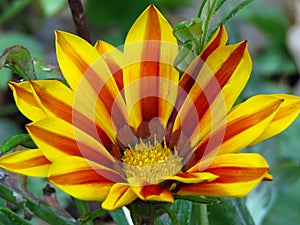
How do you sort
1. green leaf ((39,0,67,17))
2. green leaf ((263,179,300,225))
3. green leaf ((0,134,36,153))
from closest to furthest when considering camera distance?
green leaf ((0,134,36,153)), green leaf ((263,179,300,225)), green leaf ((39,0,67,17))

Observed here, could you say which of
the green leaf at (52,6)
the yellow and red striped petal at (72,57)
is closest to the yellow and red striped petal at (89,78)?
the yellow and red striped petal at (72,57)

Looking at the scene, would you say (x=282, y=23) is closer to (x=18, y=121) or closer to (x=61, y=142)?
(x=18, y=121)

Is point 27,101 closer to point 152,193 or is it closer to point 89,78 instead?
point 89,78

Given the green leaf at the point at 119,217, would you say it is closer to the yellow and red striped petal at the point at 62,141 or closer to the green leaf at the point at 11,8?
the yellow and red striped petal at the point at 62,141

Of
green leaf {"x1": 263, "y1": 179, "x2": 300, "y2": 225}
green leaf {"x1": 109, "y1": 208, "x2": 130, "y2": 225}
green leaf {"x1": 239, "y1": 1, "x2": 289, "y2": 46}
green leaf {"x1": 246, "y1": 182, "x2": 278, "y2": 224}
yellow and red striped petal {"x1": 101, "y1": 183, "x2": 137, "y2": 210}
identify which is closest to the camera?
yellow and red striped petal {"x1": 101, "y1": 183, "x2": 137, "y2": 210}

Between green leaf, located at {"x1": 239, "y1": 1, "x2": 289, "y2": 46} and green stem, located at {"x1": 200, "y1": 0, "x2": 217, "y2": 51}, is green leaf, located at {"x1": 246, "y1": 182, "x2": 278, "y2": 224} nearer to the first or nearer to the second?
green stem, located at {"x1": 200, "y1": 0, "x2": 217, "y2": 51}

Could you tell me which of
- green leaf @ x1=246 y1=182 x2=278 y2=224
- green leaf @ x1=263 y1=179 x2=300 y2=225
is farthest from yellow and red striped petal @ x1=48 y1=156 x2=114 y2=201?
green leaf @ x1=263 y1=179 x2=300 y2=225

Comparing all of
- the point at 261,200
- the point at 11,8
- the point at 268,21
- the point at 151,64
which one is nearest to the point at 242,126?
the point at 151,64
